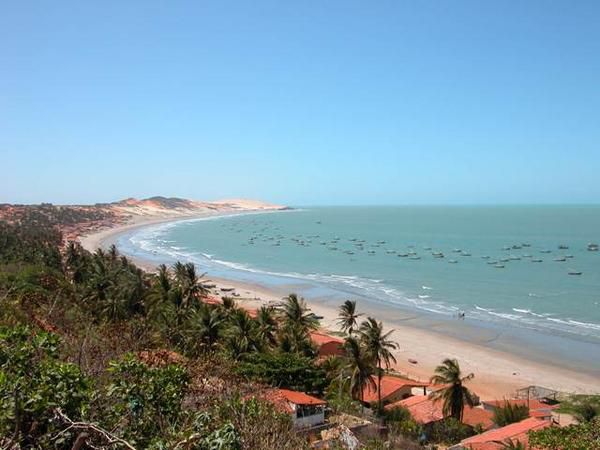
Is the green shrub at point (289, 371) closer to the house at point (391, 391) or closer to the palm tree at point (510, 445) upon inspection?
the house at point (391, 391)

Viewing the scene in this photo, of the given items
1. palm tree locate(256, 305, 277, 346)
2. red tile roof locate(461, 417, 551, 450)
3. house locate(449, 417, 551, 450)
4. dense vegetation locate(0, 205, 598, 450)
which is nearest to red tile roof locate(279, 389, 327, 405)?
dense vegetation locate(0, 205, 598, 450)

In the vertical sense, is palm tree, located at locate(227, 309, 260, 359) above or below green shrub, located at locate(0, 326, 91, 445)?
below

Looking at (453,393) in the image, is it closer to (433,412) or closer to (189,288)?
(433,412)

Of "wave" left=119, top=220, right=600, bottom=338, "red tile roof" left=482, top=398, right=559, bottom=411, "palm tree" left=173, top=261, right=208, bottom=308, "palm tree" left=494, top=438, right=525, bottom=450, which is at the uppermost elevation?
"palm tree" left=173, top=261, right=208, bottom=308

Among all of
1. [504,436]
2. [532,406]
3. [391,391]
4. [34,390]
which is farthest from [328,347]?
[34,390]

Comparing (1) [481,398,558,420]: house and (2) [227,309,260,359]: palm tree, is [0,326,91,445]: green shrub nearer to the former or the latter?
(2) [227,309,260,359]: palm tree

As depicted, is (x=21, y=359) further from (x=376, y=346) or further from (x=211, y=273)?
(x=211, y=273)

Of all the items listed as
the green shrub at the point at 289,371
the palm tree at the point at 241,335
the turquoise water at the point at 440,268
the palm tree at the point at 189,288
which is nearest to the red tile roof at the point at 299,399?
the green shrub at the point at 289,371
